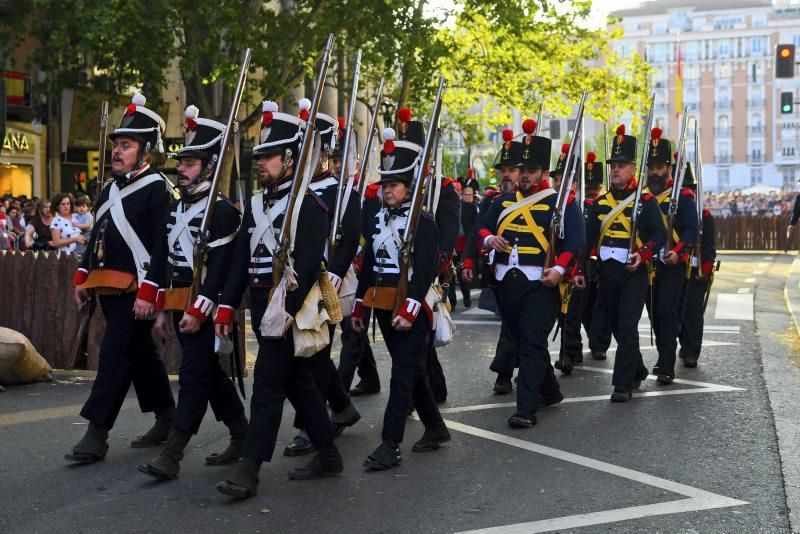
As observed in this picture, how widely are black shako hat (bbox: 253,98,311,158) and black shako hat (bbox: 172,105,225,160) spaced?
0.41 m

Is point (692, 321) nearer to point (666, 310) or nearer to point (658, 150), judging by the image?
point (666, 310)

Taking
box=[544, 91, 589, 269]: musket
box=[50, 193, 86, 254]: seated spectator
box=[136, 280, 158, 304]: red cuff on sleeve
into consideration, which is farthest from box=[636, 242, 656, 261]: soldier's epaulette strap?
box=[50, 193, 86, 254]: seated spectator

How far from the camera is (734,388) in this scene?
974cm

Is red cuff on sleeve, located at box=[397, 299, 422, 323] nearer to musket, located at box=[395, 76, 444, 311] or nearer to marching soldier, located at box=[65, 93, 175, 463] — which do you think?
musket, located at box=[395, 76, 444, 311]

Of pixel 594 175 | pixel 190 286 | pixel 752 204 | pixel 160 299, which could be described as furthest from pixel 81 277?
pixel 752 204

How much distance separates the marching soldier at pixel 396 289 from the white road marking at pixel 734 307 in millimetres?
9312

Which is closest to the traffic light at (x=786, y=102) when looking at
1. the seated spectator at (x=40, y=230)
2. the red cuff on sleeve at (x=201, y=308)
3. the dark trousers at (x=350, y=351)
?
the seated spectator at (x=40, y=230)

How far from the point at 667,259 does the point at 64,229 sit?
8.31 m

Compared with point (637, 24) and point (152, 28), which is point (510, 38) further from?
point (637, 24)

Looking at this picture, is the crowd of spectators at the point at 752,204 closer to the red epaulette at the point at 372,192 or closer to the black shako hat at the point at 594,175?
the black shako hat at the point at 594,175

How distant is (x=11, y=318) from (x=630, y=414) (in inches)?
224

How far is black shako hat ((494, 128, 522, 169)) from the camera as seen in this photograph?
8.64m

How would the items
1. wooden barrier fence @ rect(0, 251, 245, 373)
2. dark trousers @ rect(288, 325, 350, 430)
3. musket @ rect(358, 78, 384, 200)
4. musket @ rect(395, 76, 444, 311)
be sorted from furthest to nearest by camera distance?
wooden barrier fence @ rect(0, 251, 245, 373), musket @ rect(358, 78, 384, 200), musket @ rect(395, 76, 444, 311), dark trousers @ rect(288, 325, 350, 430)

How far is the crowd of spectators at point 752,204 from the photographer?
48156 mm
